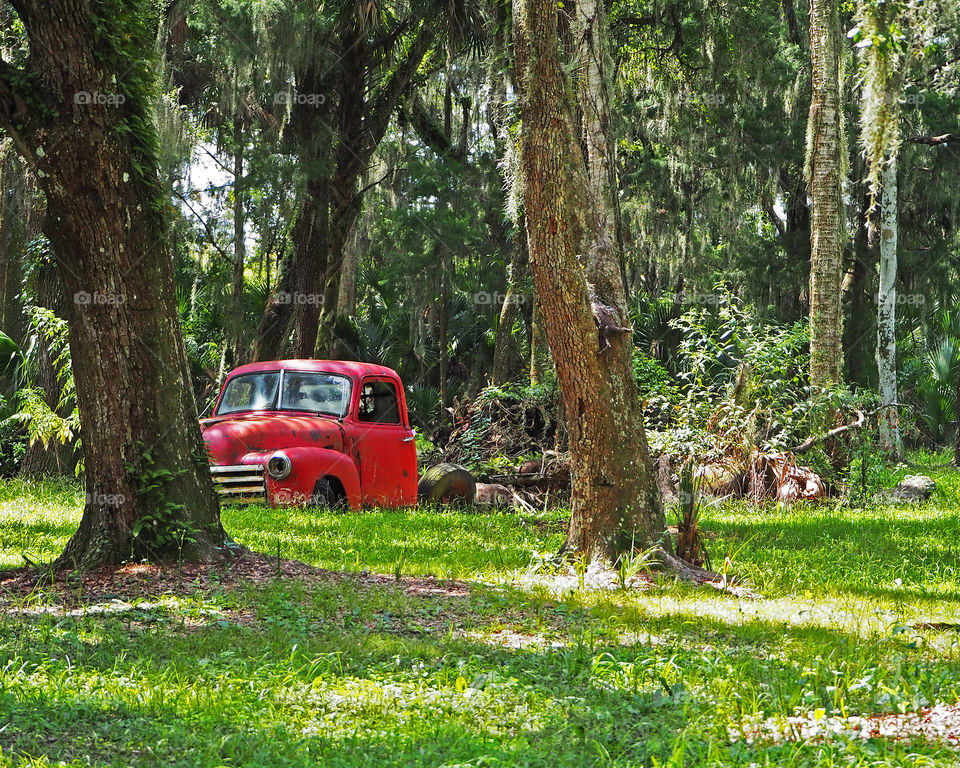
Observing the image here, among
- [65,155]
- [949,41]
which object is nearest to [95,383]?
[65,155]

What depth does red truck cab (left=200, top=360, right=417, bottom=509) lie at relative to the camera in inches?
458

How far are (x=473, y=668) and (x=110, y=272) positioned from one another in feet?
13.4

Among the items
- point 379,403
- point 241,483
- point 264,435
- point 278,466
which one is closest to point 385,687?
point 278,466

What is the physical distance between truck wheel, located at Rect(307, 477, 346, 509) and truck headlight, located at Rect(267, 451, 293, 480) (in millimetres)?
519

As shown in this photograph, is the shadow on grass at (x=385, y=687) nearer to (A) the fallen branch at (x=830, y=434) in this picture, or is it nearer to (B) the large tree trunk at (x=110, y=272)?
(B) the large tree trunk at (x=110, y=272)

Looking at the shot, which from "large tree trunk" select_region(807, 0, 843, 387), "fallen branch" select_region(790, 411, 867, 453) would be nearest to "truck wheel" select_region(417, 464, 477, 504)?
"fallen branch" select_region(790, 411, 867, 453)

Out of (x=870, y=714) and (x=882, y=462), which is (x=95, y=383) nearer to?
(x=870, y=714)

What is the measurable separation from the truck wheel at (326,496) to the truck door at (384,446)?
47 centimetres

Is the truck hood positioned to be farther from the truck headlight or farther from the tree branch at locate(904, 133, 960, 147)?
the tree branch at locate(904, 133, 960, 147)

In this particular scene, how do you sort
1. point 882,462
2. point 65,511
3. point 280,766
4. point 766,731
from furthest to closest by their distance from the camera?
point 882,462
point 65,511
point 766,731
point 280,766

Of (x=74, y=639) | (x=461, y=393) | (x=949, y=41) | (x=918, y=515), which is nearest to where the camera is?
(x=74, y=639)

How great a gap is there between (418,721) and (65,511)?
26.2ft

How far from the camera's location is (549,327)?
310 inches

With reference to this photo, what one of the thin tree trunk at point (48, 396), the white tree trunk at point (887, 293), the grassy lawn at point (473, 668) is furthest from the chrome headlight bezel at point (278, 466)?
the white tree trunk at point (887, 293)
